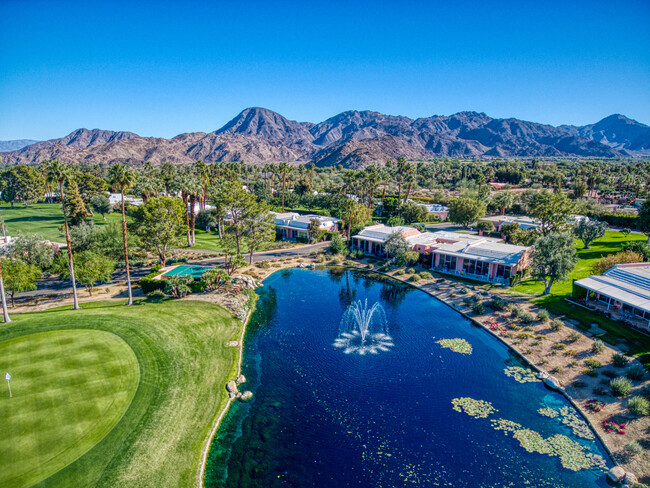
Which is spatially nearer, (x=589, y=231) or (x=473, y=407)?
(x=473, y=407)

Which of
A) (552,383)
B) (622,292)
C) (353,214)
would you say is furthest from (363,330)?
(353,214)

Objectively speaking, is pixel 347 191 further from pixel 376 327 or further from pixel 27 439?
pixel 27 439

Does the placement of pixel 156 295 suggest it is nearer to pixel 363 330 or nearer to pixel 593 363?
pixel 363 330

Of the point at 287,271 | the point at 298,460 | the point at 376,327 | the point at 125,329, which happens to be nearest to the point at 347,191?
the point at 287,271

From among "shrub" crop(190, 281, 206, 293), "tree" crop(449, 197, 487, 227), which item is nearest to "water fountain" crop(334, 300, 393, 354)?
"shrub" crop(190, 281, 206, 293)

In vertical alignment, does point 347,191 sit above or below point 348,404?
above

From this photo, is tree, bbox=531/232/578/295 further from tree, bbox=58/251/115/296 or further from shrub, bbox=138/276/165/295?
tree, bbox=58/251/115/296
